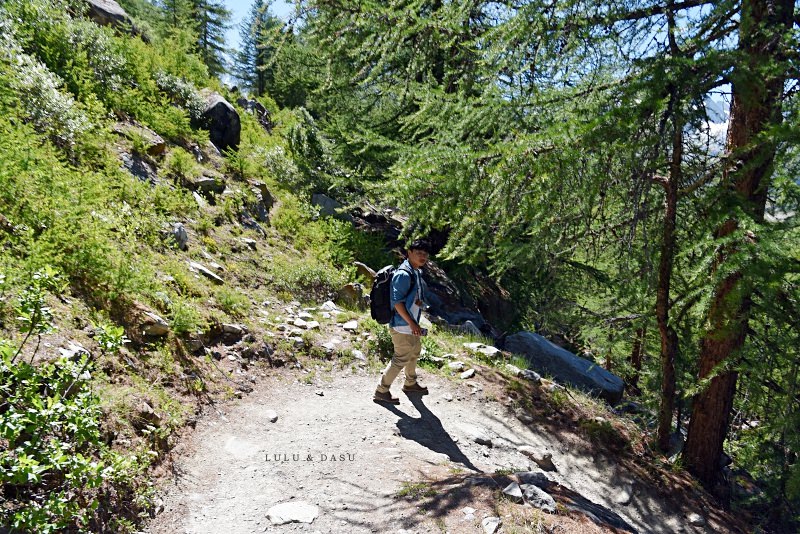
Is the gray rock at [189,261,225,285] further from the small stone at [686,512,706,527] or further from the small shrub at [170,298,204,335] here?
the small stone at [686,512,706,527]

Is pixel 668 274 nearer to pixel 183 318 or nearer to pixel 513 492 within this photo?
pixel 513 492

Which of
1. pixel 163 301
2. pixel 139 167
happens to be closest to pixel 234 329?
pixel 163 301

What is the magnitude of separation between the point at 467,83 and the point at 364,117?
226 inches

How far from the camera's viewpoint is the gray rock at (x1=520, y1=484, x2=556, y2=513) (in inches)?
159

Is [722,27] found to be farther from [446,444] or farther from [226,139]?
[226,139]

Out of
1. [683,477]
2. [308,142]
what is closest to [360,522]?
[683,477]

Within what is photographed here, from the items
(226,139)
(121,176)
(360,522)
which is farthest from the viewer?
(226,139)

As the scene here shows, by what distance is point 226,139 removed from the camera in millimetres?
13531

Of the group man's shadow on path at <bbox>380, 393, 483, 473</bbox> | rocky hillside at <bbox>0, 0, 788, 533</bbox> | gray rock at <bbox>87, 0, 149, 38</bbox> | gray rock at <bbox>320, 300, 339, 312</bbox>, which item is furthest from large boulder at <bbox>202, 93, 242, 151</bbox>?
man's shadow on path at <bbox>380, 393, 483, 473</bbox>

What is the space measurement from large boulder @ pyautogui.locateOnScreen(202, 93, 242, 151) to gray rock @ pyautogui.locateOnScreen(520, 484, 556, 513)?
11.8 m

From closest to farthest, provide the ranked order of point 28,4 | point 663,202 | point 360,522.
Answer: point 360,522, point 663,202, point 28,4

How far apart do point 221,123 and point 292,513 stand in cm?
1203

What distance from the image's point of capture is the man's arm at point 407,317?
602 cm

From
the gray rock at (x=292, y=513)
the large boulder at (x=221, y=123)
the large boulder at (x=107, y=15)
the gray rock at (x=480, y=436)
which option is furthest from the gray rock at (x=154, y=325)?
the large boulder at (x=107, y=15)
